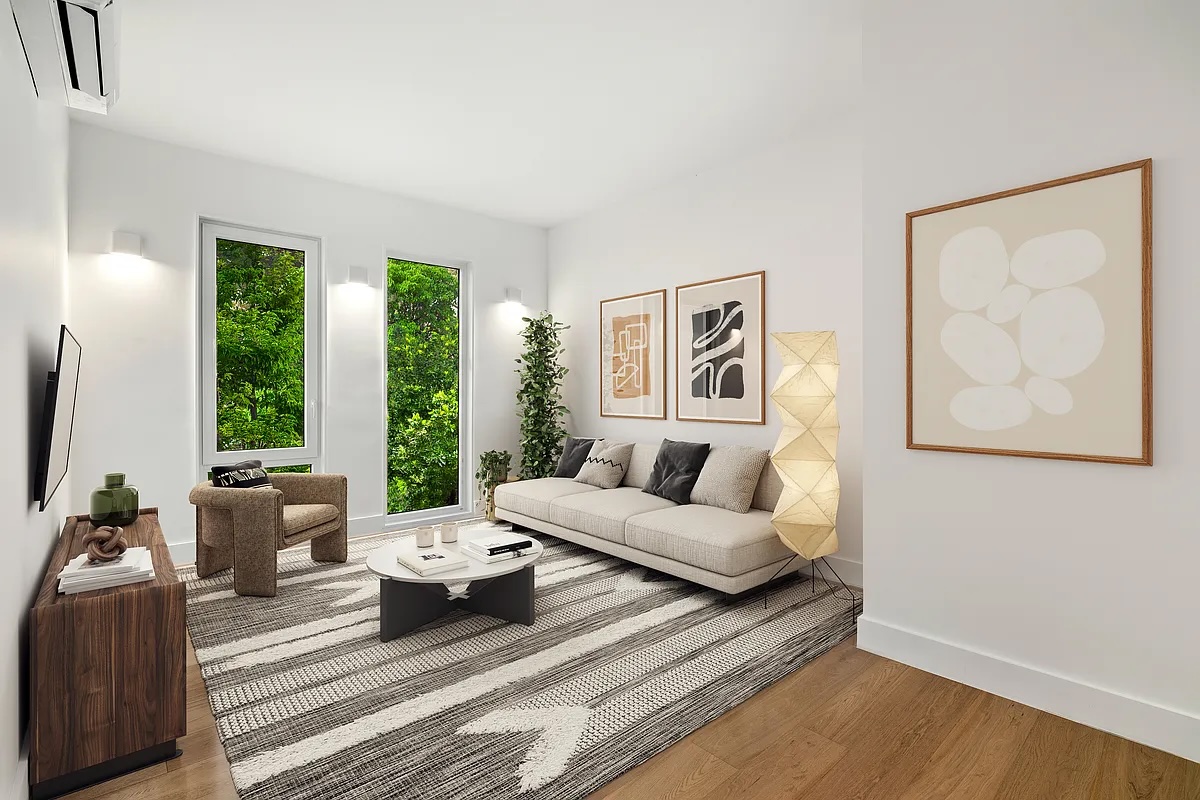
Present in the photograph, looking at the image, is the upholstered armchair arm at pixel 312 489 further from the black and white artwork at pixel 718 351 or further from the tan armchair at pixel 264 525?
the black and white artwork at pixel 718 351

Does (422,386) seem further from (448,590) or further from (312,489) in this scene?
(448,590)

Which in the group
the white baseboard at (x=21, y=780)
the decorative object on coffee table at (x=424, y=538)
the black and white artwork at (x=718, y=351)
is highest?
the black and white artwork at (x=718, y=351)

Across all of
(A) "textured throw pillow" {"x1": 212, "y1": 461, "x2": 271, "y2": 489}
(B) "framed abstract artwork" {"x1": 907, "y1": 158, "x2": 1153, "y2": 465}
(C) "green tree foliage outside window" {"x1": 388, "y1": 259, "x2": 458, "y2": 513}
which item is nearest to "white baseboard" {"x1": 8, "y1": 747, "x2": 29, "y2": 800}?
(A) "textured throw pillow" {"x1": 212, "y1": 461, "x2": 271, "y2": 489}

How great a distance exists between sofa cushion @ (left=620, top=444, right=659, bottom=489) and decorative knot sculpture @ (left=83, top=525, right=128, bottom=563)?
10.7 ft

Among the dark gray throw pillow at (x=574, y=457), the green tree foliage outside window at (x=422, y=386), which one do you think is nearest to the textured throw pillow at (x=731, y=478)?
the dark gray throw pillow at (x=574, y=457)

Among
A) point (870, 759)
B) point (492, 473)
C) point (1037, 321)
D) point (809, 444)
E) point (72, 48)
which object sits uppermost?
point (72, 48)

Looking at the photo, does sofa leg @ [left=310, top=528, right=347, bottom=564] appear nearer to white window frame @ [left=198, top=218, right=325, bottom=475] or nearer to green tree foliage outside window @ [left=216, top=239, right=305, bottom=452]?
white window frame @ [left=198, top=218, right=325, bottom=475]

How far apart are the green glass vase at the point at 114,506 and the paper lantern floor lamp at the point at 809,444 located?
11.1 feet

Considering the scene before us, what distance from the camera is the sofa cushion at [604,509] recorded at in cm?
386

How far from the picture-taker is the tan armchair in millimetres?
3398

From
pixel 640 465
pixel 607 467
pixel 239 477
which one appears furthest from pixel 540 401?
pixel 239 477

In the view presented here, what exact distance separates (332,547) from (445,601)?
4.57 feet

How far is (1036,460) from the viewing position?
227 cm

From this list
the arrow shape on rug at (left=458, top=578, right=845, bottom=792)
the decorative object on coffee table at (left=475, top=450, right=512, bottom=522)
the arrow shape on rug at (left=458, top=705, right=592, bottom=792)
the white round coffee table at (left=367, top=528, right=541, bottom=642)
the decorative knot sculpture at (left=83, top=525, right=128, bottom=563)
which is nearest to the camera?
the arrow shape on rug at (left=458, top=705, right=592, bottom=792)
